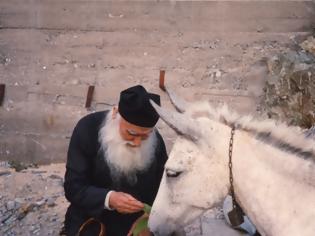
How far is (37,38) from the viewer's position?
7.41m

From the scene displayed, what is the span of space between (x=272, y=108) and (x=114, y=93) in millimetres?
2131

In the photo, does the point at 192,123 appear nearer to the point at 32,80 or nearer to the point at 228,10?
the point at 228,10

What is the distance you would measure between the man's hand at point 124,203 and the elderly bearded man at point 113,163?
16 mm

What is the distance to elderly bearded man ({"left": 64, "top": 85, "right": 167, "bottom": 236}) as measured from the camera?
335 centimetres

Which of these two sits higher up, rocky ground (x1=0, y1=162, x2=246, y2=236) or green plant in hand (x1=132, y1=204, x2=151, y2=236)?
green plant in hand (x1=132, y1=204, x2=151, y2=236)

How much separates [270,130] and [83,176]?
1.49 meters

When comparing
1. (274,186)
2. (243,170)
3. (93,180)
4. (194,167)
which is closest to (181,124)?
(194,167)

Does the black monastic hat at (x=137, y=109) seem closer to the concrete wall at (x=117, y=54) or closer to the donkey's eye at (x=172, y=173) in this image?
the donkey's eye at (x=172, y=173)

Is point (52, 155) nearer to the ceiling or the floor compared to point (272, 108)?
nearer to the floor

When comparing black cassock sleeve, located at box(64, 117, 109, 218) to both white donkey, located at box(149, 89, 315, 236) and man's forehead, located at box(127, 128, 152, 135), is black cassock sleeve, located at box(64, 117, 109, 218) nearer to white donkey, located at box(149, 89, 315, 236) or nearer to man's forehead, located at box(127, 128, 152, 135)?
man's forehead, located at box(127, 128, 152, 135)

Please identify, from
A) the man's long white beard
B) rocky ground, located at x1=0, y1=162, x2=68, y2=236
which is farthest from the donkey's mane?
rocky ground, located at x1=0, y1=162, x2=68, y2=236

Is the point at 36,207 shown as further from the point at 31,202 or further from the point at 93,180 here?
the point at 93,180

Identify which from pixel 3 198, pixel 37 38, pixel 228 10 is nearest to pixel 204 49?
pixel 228 10

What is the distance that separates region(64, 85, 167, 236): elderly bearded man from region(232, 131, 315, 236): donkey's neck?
945mm
